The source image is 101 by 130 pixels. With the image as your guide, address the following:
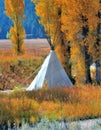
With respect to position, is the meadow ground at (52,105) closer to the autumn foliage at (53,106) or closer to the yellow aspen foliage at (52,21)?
the autumn foliage at (53,106)

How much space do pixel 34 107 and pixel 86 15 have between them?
1021 cm

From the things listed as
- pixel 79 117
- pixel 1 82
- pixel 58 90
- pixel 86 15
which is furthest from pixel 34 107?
pixel 1 82

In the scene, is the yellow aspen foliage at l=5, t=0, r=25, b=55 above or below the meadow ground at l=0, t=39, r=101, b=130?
below

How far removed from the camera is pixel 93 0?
21.0 meters

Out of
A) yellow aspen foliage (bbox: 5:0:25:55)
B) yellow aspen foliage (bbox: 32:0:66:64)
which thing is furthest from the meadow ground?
yellow aspen foliage (bbox: 5:0:25:55)

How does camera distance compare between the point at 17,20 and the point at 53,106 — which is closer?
the point at 53,106

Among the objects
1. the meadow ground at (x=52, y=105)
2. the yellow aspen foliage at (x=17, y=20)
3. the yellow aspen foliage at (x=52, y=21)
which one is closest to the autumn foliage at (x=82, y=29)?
the yellow aspen foliage at (x=52, y=21)

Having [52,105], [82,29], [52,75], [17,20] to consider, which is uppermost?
[82,29]

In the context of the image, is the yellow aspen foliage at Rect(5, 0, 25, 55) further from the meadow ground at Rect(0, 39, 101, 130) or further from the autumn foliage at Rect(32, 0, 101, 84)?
the meadow ground at Rect(0, 39, 101, 130)

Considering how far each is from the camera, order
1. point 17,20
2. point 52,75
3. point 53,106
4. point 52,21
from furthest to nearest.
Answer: point 17,20, point 52,21, point 52,75, point 53,106

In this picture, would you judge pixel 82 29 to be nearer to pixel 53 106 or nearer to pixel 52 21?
pixel 52 21

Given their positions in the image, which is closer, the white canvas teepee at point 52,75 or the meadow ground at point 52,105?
the meadow ground at point 52,105

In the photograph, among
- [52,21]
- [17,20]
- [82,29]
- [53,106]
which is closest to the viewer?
[53,106]

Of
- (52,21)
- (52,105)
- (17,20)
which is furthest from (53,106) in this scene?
(17,20)
